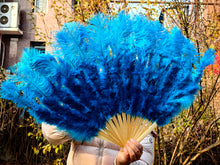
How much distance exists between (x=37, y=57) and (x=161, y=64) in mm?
577

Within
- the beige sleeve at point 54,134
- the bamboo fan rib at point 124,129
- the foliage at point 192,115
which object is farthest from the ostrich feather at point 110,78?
the foliage at point 192,115

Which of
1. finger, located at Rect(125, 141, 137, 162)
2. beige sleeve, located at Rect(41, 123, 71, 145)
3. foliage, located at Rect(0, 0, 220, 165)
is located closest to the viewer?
finger, located at Rect(125, 141, 137, 162)

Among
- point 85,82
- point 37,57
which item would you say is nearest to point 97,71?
point 85,82

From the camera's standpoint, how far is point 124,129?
1134 millimetres

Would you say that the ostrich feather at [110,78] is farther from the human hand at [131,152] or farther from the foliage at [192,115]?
the foliage at [192,115]

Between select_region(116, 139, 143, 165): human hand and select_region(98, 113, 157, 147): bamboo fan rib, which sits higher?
select_region(98, 113, 157, 147): bamboo fan rib

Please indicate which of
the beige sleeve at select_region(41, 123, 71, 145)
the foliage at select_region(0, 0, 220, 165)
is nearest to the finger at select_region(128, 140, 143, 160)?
the beige sleeve at select_region(41, 123, 71, 145)

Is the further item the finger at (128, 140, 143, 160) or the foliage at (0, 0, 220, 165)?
the foliage at (0, 0, 220, 165)

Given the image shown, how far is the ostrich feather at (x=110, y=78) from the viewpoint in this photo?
1.11 m

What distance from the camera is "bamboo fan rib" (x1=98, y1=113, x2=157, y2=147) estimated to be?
1133 millimetres

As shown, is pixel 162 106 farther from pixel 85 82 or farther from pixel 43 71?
pixel 43 71

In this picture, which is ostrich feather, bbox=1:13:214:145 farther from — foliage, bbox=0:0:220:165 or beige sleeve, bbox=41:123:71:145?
foliage, bbox=0:0:220:165

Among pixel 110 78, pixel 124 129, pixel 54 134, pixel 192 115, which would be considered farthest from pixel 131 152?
pixel 192 115

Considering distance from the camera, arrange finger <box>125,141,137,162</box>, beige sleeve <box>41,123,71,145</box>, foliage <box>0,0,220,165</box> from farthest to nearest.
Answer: foliage <box>0,0,220,165</box>, beige sleeve <box>41,123,71,145</box>, finger <box>125,141,137,162</box>
